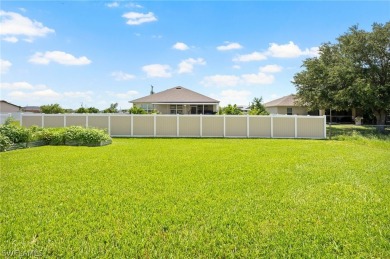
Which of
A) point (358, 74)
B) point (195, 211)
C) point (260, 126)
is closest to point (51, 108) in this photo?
point (260, 126)

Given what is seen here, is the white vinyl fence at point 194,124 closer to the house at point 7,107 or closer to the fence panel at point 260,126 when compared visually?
the fence panel at point 260,126

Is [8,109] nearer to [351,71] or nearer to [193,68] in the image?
[193,68]

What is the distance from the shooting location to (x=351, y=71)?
20.1 meters

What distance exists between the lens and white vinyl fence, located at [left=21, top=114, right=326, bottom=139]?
17.9 m

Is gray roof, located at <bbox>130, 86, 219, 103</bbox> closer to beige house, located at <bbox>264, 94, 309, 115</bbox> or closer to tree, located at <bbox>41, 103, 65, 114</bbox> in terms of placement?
tree, located at <bbox>41, 103, 65, 114</bbox>

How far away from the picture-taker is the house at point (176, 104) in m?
29.8

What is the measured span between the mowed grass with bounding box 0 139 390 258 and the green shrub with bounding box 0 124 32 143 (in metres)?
4.51

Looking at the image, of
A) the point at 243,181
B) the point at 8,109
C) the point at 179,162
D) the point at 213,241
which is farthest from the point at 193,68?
the point at 8,109

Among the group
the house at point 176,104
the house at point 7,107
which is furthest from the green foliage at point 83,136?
the house at point 7,107

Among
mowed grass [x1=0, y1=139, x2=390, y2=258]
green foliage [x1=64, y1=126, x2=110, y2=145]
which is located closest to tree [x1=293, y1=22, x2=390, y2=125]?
mowed grass [x1=0, y1=139, x2=390, y2=258]

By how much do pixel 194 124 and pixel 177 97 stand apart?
12.9 m

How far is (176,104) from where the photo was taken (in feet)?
97.6

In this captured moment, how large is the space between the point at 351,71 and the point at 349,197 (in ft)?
60.4

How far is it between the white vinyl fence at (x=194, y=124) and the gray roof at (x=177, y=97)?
11.2 meters
